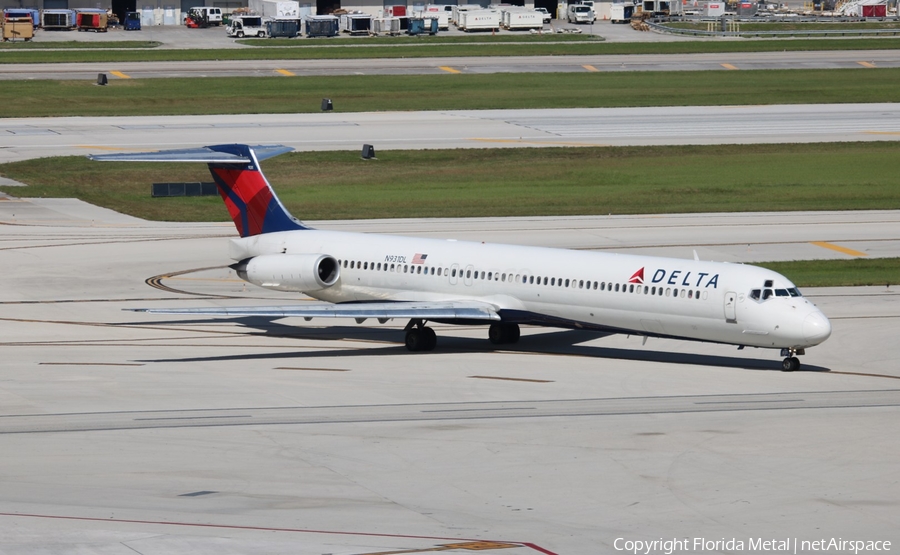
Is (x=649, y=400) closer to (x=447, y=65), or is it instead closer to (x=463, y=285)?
(x=463, y=285)

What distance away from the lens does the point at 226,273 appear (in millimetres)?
49062

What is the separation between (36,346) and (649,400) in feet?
55.7

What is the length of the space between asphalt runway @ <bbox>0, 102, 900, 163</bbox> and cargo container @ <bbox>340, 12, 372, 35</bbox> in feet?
163

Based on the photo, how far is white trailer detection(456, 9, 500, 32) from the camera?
14400cm

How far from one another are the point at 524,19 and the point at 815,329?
115m

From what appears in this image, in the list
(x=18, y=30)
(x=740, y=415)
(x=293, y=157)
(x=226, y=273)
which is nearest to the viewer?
(x=740, y=415)

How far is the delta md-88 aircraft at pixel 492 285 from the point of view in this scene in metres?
33.3

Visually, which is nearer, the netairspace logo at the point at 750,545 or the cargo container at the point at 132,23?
the netairspace logo at the point at 750,545

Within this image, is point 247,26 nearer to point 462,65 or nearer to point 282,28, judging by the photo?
point 282,28

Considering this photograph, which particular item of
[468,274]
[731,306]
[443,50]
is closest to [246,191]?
[468,274]

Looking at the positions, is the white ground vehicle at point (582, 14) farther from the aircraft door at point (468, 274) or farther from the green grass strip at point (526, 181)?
the aircraft door at point (468, 274)

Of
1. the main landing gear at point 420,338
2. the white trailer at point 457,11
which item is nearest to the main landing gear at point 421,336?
the main landing gear at point 420,338

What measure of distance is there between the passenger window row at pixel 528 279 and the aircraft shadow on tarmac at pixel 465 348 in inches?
83.5

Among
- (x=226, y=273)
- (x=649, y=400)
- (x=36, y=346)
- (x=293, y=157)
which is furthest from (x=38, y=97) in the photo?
(x=649, y=400)
